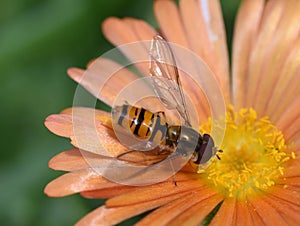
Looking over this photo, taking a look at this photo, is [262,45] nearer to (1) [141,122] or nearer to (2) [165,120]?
(2) [165,120]

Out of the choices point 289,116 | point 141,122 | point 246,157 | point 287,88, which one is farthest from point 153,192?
point 287,88

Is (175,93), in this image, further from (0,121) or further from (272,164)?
(0,121)

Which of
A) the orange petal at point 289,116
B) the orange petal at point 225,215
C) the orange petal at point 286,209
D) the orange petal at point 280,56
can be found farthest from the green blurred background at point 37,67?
the orange petal at point 286,209

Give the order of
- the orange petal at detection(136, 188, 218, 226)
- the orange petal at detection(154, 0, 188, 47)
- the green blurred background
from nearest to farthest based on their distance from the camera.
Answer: the orange petal at detection(136, 188, 218, 226) < the orange petal at detection(154, 0, 188, 47) < the green blurred background

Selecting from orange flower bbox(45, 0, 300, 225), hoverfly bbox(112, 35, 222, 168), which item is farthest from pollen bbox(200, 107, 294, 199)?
hoverfly bbox(112, 35, 222, 168)

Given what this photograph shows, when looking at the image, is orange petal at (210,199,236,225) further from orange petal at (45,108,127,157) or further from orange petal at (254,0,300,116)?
orange petal at (254,0,300,116)

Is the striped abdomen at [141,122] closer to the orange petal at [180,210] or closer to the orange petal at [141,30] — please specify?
the orange petal at [180,210]

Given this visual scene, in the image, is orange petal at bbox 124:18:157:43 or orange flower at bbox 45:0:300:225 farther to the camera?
orange petal at bbox 124:18:157:43
